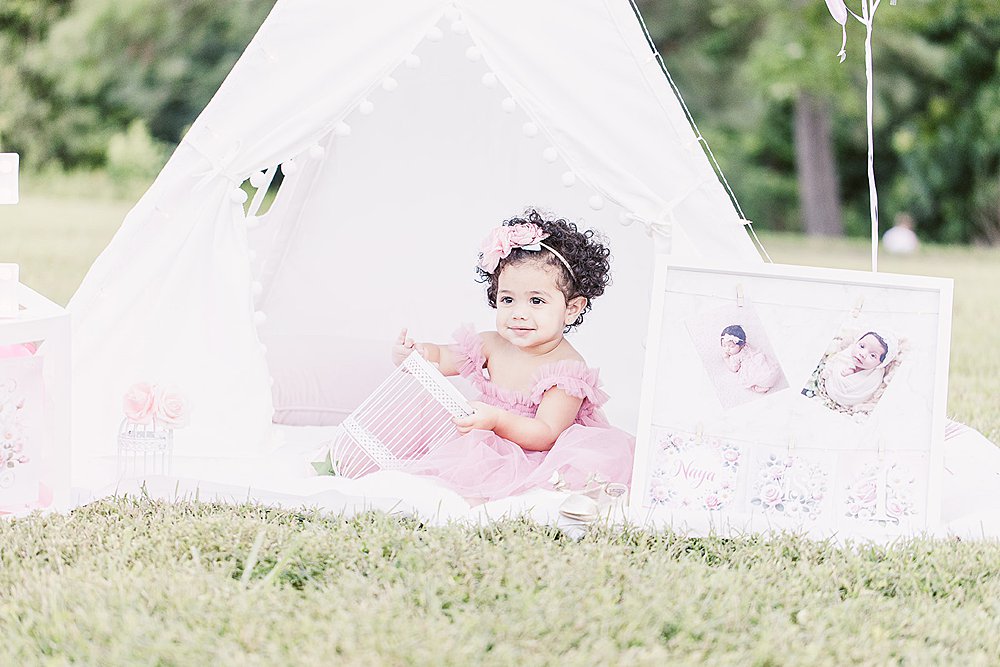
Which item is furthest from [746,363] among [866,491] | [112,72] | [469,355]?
[112,72]

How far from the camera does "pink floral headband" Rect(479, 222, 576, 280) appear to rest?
8.59 feet

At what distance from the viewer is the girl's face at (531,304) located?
2617 millimetres

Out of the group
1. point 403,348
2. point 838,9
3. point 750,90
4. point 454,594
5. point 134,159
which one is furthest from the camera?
point 134,159

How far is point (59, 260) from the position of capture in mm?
6695

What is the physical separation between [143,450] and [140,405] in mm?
97

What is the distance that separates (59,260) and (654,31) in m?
6.72

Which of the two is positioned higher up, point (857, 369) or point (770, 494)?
point (857, 369)

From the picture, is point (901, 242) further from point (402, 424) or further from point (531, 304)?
point (402, 424)

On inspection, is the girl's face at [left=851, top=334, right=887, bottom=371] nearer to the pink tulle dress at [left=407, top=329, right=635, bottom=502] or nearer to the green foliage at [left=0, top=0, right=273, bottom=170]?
the pink tulle dress at [left=407, top=329, right=635, bottom=502]

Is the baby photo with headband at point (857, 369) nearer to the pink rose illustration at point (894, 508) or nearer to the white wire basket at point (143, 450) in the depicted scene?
the pink rose illustration at point (894, 508)

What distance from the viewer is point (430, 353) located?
282 cm

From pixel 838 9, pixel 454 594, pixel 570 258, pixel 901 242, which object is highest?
pixel 901 242

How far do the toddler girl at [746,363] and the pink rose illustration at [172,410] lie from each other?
3.76ft

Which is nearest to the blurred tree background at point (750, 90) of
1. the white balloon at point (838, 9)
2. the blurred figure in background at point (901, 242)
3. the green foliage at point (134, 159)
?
the green foliage at point (134, 159)
